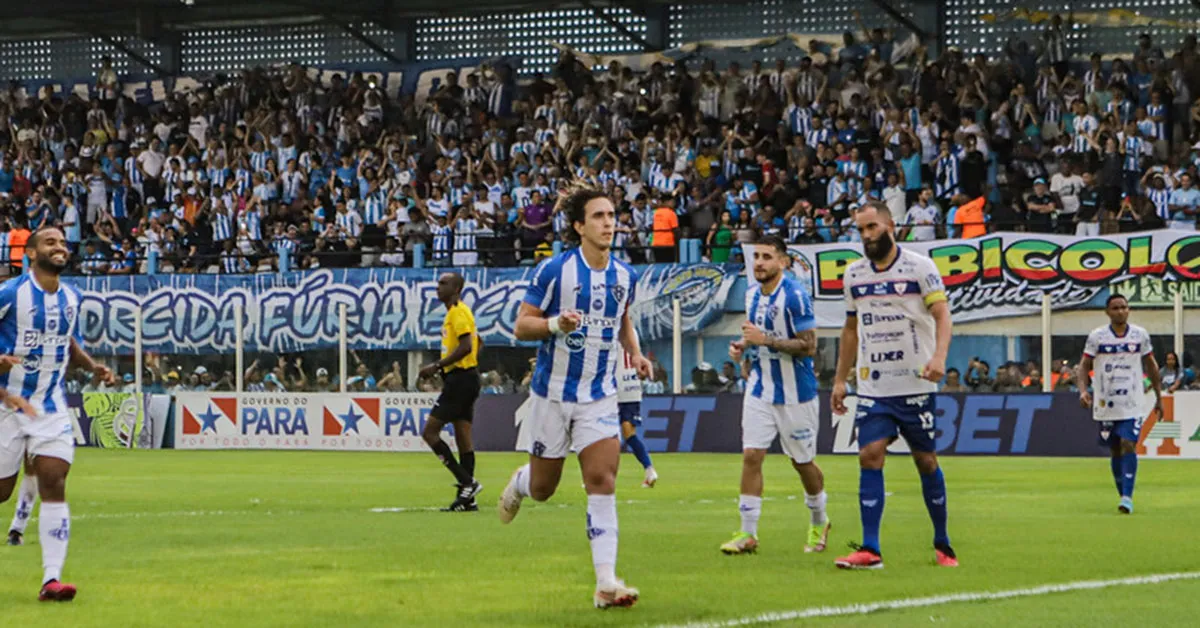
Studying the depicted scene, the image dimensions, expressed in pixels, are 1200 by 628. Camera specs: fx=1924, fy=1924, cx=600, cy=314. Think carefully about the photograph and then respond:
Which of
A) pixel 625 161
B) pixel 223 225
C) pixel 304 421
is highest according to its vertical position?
pixel 625 161

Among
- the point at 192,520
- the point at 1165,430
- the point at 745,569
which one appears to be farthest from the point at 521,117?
the point at 745,569

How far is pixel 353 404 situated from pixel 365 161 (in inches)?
287

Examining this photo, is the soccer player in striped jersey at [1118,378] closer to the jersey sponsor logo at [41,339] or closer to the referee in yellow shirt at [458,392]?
the referee in yellow shirt at [458,392]

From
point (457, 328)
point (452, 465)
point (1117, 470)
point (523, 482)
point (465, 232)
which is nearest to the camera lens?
point (523, 482)

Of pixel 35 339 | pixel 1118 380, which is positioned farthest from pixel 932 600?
pixel 1118 380

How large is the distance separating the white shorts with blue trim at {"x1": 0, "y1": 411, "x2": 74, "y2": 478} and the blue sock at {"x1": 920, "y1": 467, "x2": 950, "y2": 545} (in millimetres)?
5142

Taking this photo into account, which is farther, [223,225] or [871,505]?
[223,225]

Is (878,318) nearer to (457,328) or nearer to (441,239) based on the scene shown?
(457,328)

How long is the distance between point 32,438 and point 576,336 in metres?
3.28

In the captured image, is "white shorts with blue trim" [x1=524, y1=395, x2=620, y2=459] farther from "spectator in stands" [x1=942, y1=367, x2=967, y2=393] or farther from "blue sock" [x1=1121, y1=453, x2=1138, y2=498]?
"spectator in stands" [x1=942, y1=367, x2=967, y2=393]

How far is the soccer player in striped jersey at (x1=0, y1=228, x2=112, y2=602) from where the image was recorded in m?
10.9

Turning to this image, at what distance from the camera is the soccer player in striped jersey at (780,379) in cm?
1332

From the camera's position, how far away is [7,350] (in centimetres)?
1136

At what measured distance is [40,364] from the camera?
1134 cm
